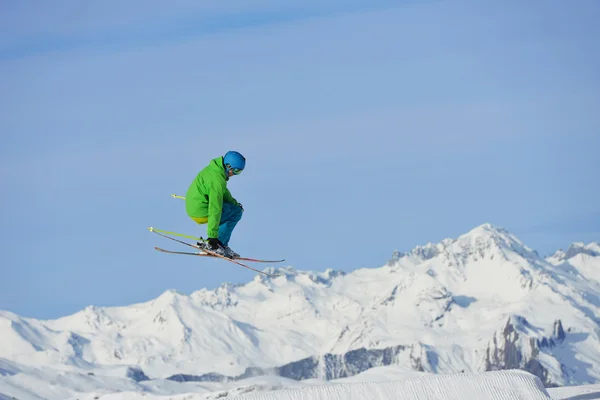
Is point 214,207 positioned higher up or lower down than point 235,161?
lower down

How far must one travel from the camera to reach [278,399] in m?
24.9

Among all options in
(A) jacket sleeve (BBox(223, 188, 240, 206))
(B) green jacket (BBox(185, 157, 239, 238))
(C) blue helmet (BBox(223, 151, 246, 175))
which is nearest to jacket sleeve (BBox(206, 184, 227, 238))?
(B) green jacket (BBox(185, 157, 239, 238))

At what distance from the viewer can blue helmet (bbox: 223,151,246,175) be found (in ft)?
93.1

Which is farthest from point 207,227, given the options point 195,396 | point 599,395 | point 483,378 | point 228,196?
point 195,396

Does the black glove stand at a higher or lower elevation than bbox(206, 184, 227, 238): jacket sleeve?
lower

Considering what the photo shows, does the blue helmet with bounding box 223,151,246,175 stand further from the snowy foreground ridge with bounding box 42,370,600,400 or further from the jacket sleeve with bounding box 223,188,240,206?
the snowy foreground ridge with bounding box 42,370,600,400

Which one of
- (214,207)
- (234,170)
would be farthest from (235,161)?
(214,207)

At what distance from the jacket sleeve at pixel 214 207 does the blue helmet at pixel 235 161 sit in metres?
0.99

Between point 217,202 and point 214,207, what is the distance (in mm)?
172

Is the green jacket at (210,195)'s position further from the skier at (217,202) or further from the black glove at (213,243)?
the black glove at (213,243)

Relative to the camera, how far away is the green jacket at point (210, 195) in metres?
29.3

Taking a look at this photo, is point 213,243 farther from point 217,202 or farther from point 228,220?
point 217,202

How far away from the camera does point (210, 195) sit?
2956 centimetres

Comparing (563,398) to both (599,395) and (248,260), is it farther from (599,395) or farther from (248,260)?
(248,260)
